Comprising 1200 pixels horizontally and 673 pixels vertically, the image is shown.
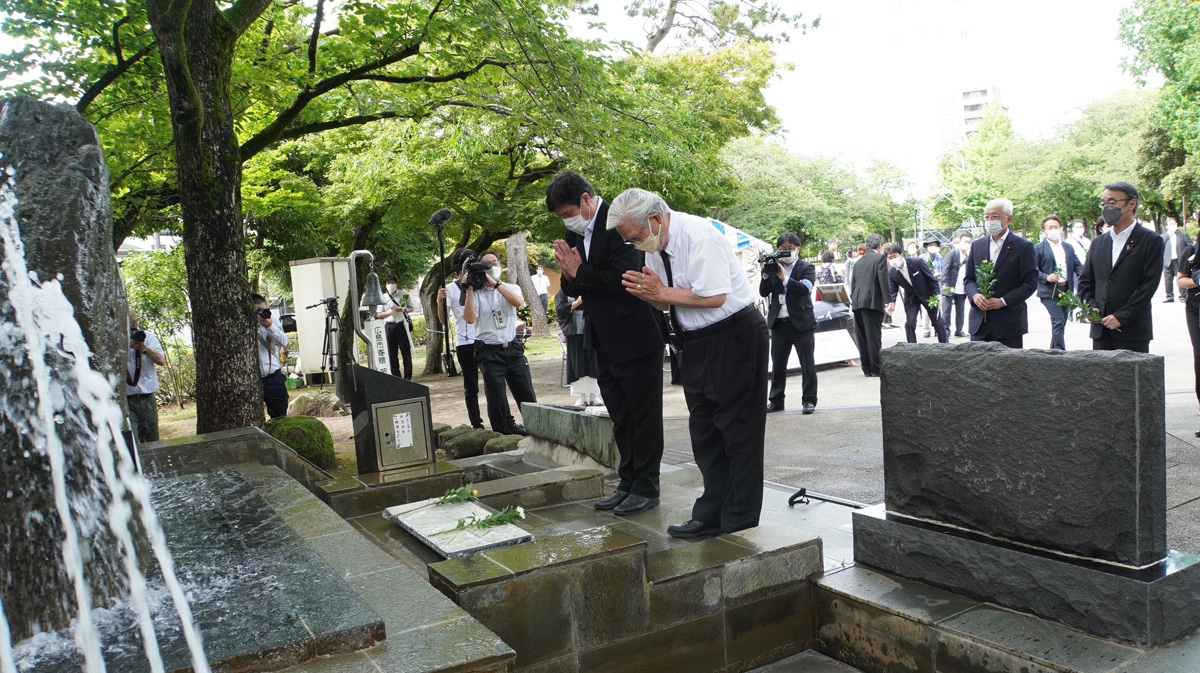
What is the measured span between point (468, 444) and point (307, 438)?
60.7 inches

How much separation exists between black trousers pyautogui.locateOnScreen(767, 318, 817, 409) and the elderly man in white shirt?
510 centimetres

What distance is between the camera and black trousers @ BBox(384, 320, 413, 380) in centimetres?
1608

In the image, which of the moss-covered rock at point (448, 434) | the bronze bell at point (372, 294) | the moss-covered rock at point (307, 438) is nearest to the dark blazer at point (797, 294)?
the moss-covered rock at point (448, 434)

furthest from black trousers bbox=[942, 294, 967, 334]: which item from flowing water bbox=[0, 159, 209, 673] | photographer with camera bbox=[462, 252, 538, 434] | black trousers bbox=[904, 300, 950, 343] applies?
flowing water bbox=[0, 159, 209, 673]

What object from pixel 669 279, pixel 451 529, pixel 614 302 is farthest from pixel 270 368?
pixel 669 279

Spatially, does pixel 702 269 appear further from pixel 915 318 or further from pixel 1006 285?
pixel 915 318

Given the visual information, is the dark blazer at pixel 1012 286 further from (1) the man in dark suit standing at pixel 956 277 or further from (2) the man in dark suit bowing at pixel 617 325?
(1) the man in dark suit standing at pixel 956 277

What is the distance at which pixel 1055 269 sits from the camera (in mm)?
12891

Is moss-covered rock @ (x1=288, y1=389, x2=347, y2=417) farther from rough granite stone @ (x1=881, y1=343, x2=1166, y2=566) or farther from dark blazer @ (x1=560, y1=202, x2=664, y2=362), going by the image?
rough granite stone @ (x1=881, y1=343, x2=1166, y2=566)

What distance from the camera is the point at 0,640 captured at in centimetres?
268

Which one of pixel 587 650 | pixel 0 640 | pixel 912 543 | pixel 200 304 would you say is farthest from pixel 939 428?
pixel 200 304

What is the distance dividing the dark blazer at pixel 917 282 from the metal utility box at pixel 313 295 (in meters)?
10.3

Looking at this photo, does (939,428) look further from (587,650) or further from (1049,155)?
(1049,155)

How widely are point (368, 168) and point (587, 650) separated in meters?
13.3
